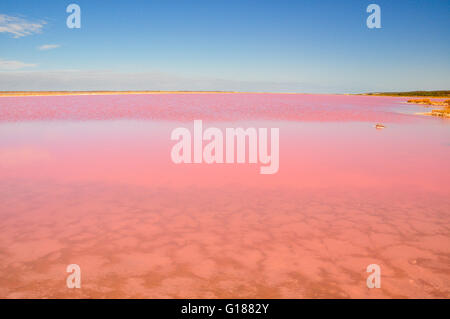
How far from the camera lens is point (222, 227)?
17.8 ft

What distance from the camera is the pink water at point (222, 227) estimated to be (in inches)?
153

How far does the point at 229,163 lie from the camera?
32.4ft

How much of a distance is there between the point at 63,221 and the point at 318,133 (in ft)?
45.8

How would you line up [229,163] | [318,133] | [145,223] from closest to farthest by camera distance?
1. [145,223]
2. [229,163]
3. [318,133]

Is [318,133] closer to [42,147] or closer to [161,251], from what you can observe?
[42,147]

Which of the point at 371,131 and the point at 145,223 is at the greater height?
the point at 371,131


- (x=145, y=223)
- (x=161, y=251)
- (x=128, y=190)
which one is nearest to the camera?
(x=161, y=251)

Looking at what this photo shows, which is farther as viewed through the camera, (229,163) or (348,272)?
(229,163)

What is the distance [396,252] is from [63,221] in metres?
5.30

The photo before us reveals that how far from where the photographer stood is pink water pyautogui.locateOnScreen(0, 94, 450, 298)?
3.90 meters
